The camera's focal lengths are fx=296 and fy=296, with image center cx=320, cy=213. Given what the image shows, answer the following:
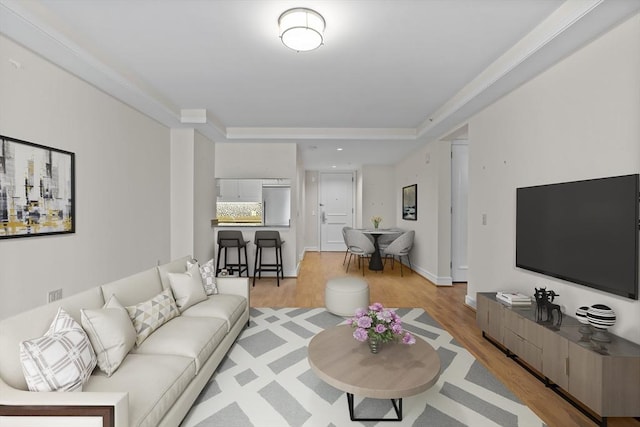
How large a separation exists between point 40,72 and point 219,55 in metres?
1.44

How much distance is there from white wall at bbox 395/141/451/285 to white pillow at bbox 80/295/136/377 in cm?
464

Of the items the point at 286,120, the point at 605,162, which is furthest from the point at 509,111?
the point at 286,120

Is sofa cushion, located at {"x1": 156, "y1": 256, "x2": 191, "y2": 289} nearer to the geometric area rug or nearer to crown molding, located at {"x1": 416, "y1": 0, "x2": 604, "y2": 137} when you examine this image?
the geometric area rug

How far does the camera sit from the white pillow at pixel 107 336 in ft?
5.30

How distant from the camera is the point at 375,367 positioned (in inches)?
73.0

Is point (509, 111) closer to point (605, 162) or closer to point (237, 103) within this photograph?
point (605, 162)

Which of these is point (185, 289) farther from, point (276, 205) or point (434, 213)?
point (434, 213)

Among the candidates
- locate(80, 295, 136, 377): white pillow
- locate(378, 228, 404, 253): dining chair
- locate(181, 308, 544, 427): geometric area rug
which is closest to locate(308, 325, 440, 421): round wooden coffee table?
locate(181, 308, 544, 427): geometric area rug

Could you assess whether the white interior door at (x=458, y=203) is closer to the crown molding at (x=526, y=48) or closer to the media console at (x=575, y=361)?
the crown molding at (x=526, y=48)

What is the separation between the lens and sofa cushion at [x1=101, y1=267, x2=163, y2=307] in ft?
6.82

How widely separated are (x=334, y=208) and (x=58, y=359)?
784 cm

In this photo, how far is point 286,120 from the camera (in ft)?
14.9

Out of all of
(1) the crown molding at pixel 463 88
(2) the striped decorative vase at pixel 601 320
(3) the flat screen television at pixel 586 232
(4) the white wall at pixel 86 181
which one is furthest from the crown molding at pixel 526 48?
(4) the white wall at pixel 86 181

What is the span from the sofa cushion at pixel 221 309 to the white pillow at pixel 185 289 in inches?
2.4
